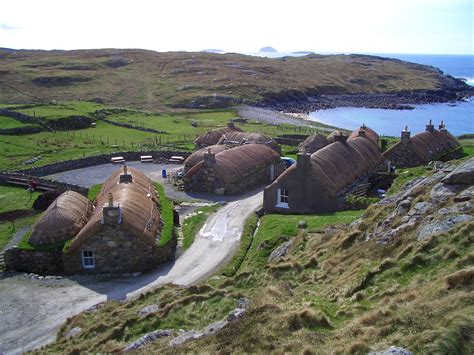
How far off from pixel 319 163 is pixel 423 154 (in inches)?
674

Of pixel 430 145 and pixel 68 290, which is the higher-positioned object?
pixel 430 145

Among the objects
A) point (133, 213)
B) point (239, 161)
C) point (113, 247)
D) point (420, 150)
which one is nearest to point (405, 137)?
point (420, 150)

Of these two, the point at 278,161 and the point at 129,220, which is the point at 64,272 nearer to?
the point at 129,220

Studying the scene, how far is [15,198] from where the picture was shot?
47.4 meters

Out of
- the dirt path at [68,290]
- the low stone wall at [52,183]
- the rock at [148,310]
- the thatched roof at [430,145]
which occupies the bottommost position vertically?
the dirt path at [68,290]

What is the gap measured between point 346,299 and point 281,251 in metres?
11.6

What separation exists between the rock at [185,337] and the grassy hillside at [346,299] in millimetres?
345

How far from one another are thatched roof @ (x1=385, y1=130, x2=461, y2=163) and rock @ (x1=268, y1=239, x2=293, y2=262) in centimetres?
2768

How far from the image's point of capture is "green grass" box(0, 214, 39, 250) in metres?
36.7

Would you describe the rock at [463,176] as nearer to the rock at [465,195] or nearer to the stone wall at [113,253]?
the rock at [465,195]

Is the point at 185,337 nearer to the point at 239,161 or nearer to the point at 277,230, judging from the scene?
the point at 277,230

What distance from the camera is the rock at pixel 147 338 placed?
17.5 meters

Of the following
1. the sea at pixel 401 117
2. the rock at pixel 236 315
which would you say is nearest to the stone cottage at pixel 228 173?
the rock at pixel 236 315

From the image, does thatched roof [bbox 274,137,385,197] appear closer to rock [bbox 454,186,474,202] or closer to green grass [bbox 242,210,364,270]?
green grass [bbox 242,210,364,270]
